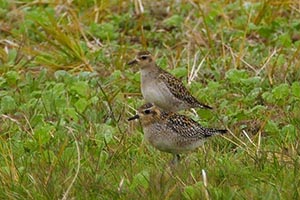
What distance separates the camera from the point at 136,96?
1084 centimetres

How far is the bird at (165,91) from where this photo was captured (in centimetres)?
998

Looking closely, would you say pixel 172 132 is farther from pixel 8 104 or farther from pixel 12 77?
pixel 12 77

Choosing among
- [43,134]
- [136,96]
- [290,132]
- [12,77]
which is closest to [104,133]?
[43,134]

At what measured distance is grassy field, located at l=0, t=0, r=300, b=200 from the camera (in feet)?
24.7

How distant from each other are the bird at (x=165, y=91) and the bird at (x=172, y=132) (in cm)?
103

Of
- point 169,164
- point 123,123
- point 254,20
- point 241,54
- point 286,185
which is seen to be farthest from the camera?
point 254,20

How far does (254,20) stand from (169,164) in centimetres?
494

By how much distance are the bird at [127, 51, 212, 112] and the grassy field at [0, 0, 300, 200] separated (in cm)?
16

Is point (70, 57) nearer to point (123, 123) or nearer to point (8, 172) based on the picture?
point (123, 123)

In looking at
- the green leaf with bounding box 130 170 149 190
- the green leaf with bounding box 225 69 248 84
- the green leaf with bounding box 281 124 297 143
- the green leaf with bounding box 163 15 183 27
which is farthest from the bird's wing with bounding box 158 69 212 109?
the green leaf with bounding box 163 15 183 27

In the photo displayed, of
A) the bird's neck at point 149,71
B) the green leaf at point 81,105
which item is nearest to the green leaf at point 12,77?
the green leaf at point 81,105

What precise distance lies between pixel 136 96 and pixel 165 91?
78cm

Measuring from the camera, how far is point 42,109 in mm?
10023

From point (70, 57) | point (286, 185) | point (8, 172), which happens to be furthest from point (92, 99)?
point (286, 185)
